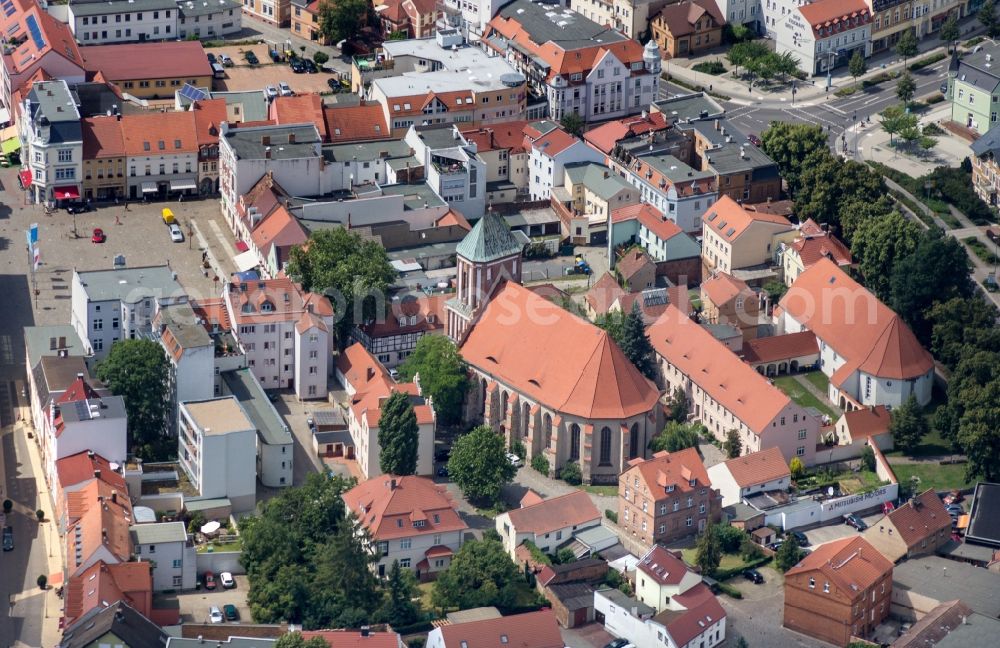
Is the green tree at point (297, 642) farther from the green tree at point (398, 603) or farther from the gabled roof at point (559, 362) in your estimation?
the gabled roof at point (559, 362)

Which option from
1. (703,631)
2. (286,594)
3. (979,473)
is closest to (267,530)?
(286,594)

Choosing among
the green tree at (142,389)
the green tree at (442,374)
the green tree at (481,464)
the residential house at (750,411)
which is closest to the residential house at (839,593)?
the residential house at (750,411)

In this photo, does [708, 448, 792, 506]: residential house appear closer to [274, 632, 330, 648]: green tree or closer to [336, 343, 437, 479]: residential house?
[336, 343, 437, 479]: residential house

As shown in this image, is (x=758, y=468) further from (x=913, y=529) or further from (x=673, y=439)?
(x=913, y=529)

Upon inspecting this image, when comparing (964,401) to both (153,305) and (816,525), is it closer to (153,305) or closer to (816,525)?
(816,525)

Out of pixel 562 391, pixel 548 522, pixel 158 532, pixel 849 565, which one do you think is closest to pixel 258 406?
pixel 158 532
